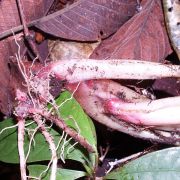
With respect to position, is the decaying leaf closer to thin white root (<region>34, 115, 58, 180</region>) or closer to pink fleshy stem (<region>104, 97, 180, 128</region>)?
pink fleshy stem (<region>104, 97, 180, 128</region>)

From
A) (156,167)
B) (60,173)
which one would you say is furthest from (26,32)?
(156,167)

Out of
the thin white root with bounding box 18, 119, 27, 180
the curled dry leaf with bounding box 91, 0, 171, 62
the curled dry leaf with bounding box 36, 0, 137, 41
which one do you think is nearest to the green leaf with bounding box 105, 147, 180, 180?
the thin white root with bounding box 18, 119, 27, 180

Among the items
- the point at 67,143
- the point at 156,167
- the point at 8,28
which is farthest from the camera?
the point at 8,28

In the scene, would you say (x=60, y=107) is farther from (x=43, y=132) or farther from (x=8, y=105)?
(x=8, y=105)

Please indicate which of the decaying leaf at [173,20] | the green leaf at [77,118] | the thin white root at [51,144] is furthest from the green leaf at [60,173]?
the decaying leaf at [173,20]

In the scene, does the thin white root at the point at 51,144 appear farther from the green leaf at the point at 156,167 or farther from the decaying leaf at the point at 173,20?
the decaying leaf at the point at 173,20

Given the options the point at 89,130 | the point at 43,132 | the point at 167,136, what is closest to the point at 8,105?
the point at 43,132

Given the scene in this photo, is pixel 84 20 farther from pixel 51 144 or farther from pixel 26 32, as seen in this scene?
pixel 51 144
